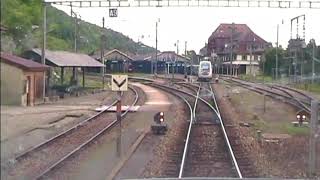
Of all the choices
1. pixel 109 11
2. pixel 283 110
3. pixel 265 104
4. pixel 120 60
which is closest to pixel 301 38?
pixel 120 60

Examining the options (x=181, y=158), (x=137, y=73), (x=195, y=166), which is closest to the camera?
(x=195, y=166)

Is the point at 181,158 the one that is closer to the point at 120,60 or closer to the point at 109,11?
the point at 109,11

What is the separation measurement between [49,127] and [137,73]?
202 feet

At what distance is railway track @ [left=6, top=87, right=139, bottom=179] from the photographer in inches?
531

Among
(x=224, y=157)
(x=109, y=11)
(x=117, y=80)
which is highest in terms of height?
(x=109, y=11)

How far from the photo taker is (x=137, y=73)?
86.2 m

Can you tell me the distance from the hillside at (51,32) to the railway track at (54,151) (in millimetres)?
2720

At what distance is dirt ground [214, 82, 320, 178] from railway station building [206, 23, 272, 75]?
4594 centimetres

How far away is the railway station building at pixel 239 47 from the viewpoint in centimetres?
8879

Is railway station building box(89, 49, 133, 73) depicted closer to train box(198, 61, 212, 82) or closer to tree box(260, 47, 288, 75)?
train box(198, 61, 212, 82)

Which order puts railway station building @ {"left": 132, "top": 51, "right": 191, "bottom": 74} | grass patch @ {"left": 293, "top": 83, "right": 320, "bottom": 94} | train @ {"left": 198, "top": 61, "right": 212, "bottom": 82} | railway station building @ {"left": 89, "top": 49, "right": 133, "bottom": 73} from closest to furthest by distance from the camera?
grass patch @ {"left": 293, "top": 83, "right": 320, "bottom": 94}, railway station building @ {"left": 89, "top": 49, "right": 133, "bottom": 73}, train @ {"left": 198, "top": 61, "right": 212, "bottom": 82}, railway station building @ {"left": 132, "top": 51, "right": 191, "bottom": 74}

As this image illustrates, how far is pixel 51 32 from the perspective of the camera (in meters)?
56.1

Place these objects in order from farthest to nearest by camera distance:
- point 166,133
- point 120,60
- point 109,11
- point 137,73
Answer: point 137,73
point 120,60
point 109,11
point 166,133

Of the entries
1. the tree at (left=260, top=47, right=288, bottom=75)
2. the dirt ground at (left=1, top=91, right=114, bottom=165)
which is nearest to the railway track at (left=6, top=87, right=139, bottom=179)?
the dirt ground at (left=1, top=91, right=114, bottom=165)
